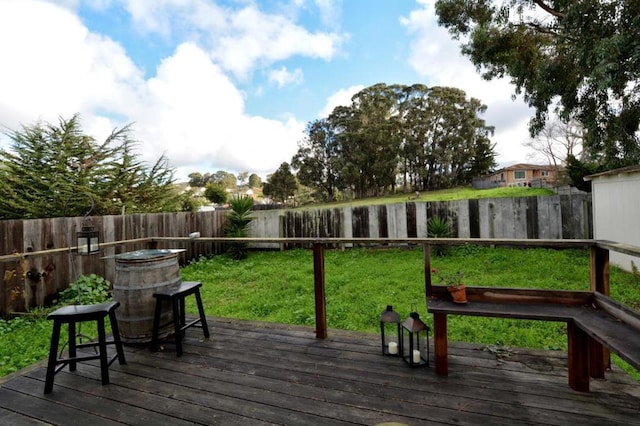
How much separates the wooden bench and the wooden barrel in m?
2.11

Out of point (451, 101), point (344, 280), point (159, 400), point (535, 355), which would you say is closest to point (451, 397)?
point (535, 355)

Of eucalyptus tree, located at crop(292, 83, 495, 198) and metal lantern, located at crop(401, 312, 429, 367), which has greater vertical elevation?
eucalyptus tree, located at crop(292, 83, 495, 198)

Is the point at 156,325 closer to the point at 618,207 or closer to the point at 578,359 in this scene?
the point at 578,359


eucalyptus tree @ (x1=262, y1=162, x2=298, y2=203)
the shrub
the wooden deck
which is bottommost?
the wooden deck

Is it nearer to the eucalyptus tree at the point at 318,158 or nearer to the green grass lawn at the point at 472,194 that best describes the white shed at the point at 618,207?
the green grass lawn at the point at 472,194

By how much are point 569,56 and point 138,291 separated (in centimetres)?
772

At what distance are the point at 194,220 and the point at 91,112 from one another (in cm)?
336

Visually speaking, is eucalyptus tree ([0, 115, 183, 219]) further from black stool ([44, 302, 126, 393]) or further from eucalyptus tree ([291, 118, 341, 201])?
eucalyptus tree ([291, 118, 341, 201])

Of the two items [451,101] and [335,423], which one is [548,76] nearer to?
[335,423]

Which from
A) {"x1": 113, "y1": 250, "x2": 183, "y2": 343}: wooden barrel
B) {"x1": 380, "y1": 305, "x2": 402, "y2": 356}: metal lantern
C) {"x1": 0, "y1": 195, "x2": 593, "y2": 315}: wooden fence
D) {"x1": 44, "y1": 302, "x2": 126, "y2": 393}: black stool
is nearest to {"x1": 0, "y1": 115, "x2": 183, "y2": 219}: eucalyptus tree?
{"x1": 0, "y1": 195, "x2": 593, "y2": 315}: wooden fence

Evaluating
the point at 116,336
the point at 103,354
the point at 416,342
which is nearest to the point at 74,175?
the point at 116,336

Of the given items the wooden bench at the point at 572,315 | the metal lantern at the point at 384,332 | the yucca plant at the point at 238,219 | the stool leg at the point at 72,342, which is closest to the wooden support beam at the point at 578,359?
the wooden bench at the point at 572,315

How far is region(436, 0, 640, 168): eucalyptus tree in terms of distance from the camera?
181 inches

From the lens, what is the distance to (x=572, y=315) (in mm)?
1774
